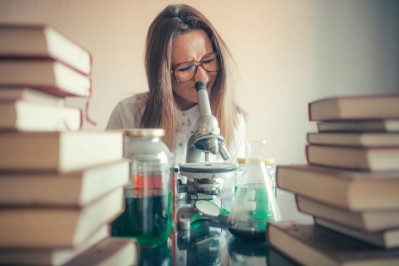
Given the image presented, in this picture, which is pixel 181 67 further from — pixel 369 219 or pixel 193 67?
pixel 369 219

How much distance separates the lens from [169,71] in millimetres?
1501

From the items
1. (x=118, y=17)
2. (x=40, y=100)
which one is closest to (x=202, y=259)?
(x=40, y=100)

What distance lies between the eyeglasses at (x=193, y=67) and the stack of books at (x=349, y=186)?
36.9 inches

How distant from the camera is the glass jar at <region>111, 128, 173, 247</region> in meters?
0.60

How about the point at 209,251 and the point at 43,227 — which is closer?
the point at 43,227

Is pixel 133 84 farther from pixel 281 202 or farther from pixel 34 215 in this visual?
pixel 34 215

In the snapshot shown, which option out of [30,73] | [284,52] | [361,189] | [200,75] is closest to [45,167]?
[30,73]

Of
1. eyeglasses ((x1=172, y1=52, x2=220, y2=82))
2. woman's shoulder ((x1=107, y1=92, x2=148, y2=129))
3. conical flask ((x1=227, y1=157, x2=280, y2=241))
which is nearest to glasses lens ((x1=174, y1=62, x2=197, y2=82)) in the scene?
eyeglasses ((x1=172, y1=52, x2=220, y2=82))

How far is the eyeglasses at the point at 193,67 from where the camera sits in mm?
1478

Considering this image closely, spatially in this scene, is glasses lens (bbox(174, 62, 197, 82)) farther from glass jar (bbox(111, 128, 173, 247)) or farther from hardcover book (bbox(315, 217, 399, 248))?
hardcover book (bbox(315, 217, 399, 248))

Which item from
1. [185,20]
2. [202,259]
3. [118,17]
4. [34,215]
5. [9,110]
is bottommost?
[202,259]

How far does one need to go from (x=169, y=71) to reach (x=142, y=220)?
0.99 m

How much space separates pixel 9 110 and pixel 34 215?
114mm

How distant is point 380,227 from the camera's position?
1.46 ft
